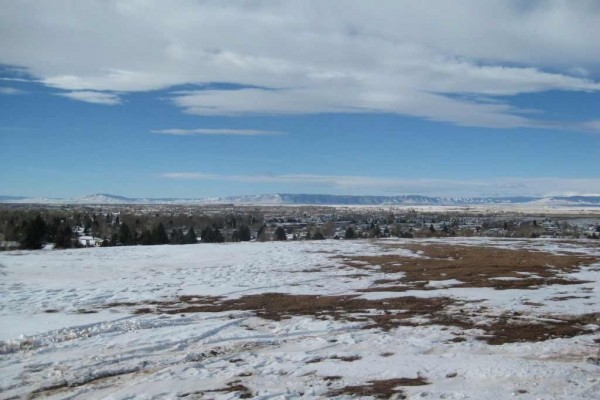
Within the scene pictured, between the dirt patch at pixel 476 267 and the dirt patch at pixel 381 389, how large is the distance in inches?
369

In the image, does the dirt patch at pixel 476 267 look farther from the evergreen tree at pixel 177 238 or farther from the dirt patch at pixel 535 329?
the evergreen tree at pixel 177 238

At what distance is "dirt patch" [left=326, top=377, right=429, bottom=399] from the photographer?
764 centimetres

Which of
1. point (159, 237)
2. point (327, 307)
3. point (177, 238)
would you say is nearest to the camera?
point (327, 307)

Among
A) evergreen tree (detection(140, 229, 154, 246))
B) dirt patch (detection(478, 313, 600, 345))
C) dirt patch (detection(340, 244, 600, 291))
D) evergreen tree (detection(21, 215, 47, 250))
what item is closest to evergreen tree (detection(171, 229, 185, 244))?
evergreen tree (detection(140, 229, 154, 246))

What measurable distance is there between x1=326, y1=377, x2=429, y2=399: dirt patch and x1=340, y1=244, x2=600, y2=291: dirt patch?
369 inches

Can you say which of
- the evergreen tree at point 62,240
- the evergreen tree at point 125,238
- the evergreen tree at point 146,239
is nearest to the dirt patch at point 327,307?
the evergreen tree at point 62,240

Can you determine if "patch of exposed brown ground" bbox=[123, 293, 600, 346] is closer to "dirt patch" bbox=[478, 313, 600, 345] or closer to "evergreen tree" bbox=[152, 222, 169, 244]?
"dirt patch" bbox=[478, 313, 600, 345]

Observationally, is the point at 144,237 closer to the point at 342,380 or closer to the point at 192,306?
the point at 192,306

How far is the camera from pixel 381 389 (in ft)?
25.7

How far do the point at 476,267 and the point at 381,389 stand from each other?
54.2 feet

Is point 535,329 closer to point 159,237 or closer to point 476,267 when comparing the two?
point 476,267

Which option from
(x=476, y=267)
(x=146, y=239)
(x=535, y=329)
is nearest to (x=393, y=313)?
(x=535, y=329)

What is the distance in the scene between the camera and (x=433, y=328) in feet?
37.7

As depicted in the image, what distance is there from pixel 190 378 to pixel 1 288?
40.7 feet
